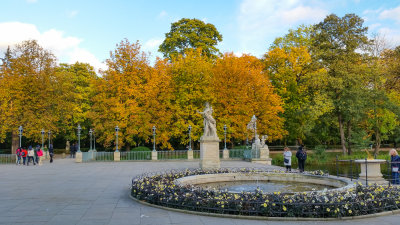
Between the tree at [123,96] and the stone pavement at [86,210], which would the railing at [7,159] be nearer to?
the tree at [123,96]

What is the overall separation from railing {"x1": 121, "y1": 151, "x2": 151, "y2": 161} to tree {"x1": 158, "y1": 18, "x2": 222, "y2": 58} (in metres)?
13.7

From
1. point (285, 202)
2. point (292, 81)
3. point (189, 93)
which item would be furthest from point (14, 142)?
point (285, 202)

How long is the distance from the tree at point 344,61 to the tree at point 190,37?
11887mm

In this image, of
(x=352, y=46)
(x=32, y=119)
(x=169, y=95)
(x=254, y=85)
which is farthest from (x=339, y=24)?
(x=32, y=119)

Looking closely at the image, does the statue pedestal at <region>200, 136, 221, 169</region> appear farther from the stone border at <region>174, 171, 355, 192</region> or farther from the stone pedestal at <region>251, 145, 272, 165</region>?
the stone pedestal at <region>251, 145, 272, 165</region>

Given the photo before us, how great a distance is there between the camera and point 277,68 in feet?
125

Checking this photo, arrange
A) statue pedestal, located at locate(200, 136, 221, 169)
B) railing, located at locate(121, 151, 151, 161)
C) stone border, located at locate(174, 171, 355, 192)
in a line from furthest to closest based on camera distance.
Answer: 1. railing, located at locate(121, 151, 151, 161)
2. statue pedestal, located at locate(200, 136, 221, 169)
3. stone border, located at locate(174, 171, 355, 192)

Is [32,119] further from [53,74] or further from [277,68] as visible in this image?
[277,68]

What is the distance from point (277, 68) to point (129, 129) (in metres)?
18.6

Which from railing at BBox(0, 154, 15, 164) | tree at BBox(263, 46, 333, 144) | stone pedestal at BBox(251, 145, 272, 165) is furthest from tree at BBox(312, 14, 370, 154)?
railing at BBox(0, 154, 15, 164)

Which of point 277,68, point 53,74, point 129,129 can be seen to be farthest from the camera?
point 277,68

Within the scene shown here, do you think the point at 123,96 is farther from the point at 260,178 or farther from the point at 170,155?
the point at 260,178

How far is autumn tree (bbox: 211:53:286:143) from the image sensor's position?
32.1 meters

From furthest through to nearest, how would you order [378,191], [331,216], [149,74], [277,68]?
1. [277,68]
2. [149,74]
3. [378,191]
4. [331,216]
